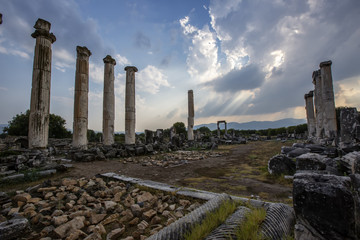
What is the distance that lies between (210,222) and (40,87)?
503 inches

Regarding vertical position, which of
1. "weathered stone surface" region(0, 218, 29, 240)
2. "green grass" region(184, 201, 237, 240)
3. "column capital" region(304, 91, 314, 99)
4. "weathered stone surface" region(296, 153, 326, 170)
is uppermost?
"column capital" region(304, 91, 314, 99)

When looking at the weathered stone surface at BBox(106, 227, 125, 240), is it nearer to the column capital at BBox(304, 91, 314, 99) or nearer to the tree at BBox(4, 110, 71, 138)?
the column capital at BBox(304, 91, 314, 99)

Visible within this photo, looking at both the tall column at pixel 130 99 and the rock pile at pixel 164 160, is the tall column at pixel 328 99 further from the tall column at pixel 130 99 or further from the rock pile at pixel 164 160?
the tall column at pixel 130 99

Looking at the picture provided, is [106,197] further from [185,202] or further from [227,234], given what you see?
[227,234]

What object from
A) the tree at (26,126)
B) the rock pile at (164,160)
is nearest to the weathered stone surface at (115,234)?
the rock pile at (164,160)

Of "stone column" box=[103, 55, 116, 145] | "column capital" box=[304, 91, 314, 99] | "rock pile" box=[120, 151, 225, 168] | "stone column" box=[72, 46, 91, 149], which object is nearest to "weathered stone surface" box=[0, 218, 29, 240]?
"rock pile" box=[120, 151, 225, 168]

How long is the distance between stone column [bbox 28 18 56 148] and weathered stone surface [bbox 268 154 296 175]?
12.3 m

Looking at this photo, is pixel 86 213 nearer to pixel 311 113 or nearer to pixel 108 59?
pixel 108 59

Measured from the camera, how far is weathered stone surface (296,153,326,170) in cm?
501

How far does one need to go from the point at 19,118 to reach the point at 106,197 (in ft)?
119

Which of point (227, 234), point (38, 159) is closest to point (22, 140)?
point (38, 159)

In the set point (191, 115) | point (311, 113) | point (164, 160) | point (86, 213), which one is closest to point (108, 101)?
point (164, 160)

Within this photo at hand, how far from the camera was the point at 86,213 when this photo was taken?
316cm

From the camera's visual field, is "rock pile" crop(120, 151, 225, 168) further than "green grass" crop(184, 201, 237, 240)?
Yes
